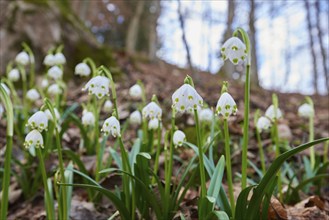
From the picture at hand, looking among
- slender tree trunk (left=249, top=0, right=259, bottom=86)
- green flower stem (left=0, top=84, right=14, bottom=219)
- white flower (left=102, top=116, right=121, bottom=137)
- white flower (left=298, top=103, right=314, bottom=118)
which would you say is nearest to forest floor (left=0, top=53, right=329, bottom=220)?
white flower (left=298, top=103, right=314, bottom=118)

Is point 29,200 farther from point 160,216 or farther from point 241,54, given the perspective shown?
point 241,54

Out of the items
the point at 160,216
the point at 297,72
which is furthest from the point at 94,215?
the point at 297,72

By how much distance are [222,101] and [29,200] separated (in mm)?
1670

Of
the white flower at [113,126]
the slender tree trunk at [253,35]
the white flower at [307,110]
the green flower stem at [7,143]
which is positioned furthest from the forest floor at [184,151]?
the slender tree trunk at [253,35]

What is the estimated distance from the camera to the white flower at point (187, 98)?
4.88 feet

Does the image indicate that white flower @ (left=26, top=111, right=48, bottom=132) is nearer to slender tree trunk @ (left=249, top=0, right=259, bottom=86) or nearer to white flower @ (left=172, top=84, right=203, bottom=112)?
white flower @ (left=172, top=84, right=203, bottom=112)

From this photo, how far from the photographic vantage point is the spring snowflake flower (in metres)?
1.56

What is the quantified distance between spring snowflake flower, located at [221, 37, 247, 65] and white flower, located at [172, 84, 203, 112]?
9.2 inches

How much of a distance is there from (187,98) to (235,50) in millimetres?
308

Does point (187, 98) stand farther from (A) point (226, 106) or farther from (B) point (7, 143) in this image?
(B) point (7, 143)

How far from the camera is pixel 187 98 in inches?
58.8

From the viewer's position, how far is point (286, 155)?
1.43 metres

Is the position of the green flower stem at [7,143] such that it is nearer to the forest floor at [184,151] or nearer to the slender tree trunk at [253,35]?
the forest floor at [184,151]

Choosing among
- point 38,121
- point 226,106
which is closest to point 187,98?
point 226,106
